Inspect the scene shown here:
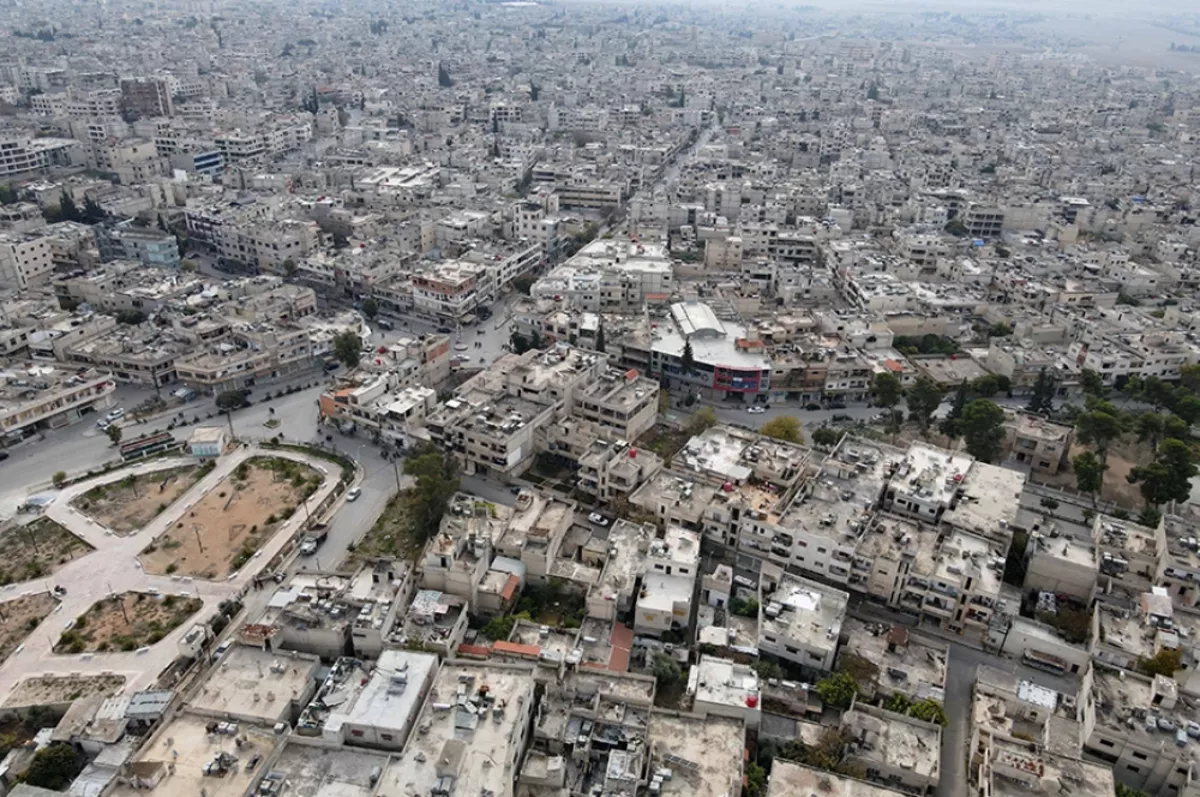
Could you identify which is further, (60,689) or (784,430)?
(784,430)

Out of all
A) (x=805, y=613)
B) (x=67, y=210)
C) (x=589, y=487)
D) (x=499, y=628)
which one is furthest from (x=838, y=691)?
(x=67, y=210)

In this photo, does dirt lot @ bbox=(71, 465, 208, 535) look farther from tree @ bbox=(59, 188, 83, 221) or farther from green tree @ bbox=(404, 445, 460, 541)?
tree @ bbox=(59, 188, 83, 221)

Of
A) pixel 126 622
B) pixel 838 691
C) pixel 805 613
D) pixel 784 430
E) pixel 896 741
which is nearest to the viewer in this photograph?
pixel 896 741

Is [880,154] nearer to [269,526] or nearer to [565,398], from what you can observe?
[565,398]

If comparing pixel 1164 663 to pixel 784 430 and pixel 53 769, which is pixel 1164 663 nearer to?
pixel 784 430

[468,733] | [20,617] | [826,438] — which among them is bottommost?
[20,617]

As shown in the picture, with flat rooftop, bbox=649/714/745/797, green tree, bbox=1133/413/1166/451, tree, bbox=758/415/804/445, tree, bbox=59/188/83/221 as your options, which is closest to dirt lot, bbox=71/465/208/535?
flat rooftop, bbox=649/714/745/797

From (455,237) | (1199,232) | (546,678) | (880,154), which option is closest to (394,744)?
(546,678)
